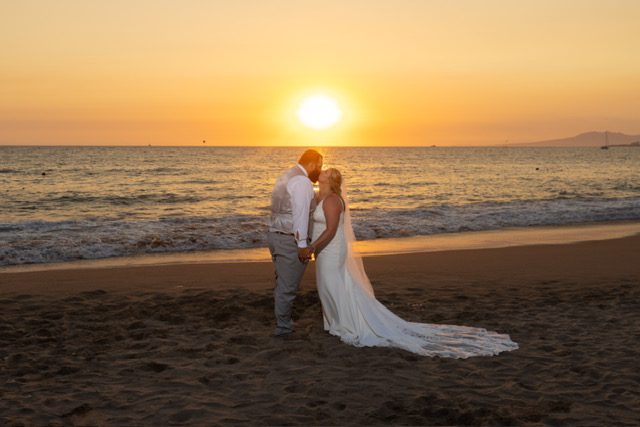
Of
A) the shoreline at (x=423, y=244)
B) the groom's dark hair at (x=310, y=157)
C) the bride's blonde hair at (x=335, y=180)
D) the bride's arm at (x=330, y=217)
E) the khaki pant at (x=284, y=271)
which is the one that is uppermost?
the groom's dark hair at (x=310, y=157)

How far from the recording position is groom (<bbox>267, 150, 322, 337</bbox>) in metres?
7.16

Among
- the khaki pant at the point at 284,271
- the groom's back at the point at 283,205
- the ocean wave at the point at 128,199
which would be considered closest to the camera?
the groom's back at the point at 283,205

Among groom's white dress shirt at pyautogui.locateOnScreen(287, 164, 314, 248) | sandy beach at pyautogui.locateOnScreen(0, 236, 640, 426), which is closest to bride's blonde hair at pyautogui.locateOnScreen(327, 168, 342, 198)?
groom's white dress shirt at pyautogui.locateOnScreen(287, 164, 314, 248)

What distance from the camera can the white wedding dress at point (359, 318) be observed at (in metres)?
7.37

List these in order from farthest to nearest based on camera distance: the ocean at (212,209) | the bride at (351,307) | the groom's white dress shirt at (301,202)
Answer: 1. the ocean at (212,209)
2. the bride at (351,307)
3. the groom's white dress shirt at (301,202)

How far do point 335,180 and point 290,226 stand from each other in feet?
2.45

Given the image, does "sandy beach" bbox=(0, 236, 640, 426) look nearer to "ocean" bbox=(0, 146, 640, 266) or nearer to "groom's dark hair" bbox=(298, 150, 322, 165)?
"groom's dark hair" bbox=(298, 150, 322, 165)

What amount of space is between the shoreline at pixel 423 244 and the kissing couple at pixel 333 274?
5980 mm

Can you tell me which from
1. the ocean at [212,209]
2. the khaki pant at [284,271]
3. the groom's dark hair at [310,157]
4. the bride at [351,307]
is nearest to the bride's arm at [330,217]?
the bride at [351,307]

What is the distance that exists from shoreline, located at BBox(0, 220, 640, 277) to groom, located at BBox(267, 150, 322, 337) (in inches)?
241

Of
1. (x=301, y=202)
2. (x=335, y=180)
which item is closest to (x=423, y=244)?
(x=335, y=180)

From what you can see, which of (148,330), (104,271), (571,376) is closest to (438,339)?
(571,376)

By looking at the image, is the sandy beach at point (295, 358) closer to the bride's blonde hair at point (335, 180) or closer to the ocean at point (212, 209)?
the bride's blonde hair at point (335, 180)

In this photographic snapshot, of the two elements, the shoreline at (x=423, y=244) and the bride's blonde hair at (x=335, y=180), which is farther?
the shoreline at (x=423, y=244)
